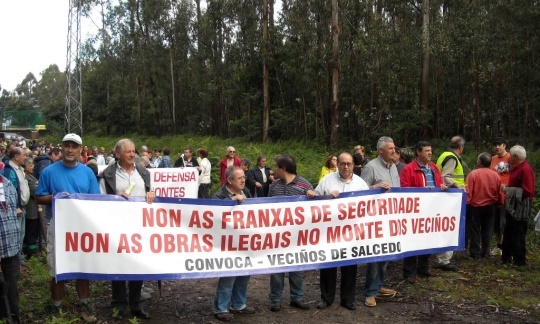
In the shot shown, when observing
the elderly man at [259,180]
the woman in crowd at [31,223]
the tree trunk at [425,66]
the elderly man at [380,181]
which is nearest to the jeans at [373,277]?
the elderly man at [380,181]

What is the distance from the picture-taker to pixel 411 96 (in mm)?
26000

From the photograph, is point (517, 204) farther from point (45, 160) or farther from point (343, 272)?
point (45, 160)

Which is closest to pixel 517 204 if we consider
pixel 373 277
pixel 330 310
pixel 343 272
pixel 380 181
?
pixel 380 181

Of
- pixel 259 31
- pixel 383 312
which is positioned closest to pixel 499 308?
pixel 383 312

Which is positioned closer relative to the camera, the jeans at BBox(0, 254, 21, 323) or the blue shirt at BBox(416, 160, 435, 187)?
the jeans at BBox(0, 254, 21, 323)

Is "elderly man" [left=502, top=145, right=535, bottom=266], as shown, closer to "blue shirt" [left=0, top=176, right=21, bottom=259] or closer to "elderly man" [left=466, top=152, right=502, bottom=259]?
"elderly man" [left=466, top=152, right=502, bottom=259]

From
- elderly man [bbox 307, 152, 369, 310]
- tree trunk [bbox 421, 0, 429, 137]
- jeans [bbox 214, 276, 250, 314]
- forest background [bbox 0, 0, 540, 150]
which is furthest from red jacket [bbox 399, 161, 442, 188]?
tree trunk [bbox 421, 0, 429, 137]

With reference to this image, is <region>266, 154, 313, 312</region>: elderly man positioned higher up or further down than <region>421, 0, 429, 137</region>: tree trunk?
further down

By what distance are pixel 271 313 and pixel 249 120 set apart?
30.2 m

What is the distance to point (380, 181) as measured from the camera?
6570 mm

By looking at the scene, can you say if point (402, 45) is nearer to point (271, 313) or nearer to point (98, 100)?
point (271, 313)

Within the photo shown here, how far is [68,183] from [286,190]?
233 cm

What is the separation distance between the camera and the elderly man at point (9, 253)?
4914 millimetres

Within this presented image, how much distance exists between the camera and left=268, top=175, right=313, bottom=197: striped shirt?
5961mm
